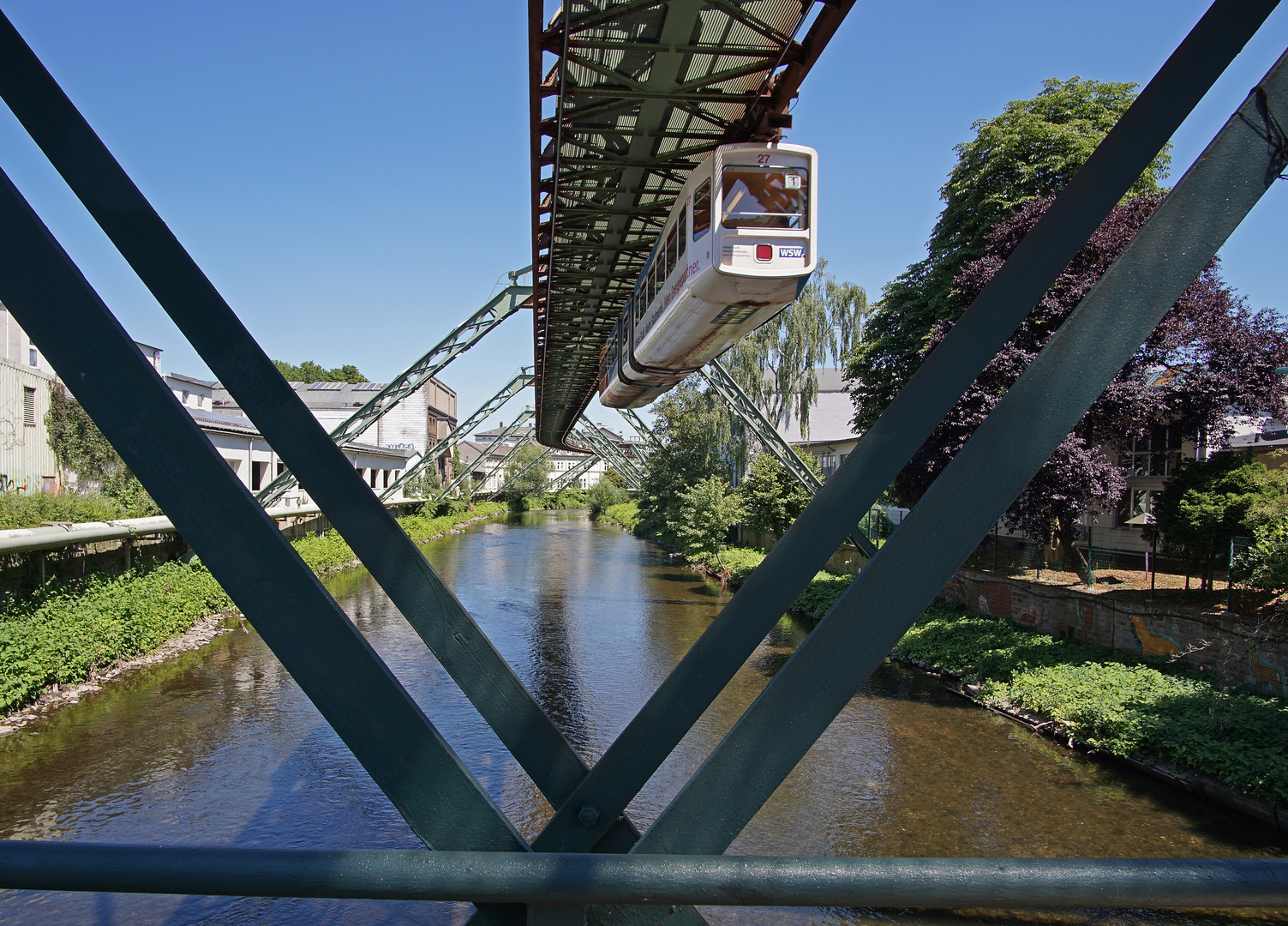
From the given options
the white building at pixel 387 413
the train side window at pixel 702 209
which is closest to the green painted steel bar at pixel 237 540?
the train side window at pixel 702 209

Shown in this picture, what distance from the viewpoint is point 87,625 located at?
52.3 feet

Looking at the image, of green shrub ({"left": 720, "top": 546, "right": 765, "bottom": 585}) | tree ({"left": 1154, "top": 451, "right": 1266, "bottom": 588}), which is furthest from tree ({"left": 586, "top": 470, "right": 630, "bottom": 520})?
tree ({"left": 1154, "top": 451, "right": 1266, "bottom": 588})

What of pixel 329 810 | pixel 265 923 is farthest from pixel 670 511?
pixel 265 923

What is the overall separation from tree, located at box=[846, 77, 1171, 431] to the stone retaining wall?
553cm

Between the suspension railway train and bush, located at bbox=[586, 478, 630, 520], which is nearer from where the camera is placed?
the suspension railway train

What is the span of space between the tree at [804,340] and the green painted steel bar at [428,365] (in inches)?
340

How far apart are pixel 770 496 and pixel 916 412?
91.6ft

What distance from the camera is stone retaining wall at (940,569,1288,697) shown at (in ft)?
38.8

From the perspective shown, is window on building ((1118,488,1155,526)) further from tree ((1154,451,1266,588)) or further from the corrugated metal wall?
the corrugated metal wall

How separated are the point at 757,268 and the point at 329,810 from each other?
836 centimetres

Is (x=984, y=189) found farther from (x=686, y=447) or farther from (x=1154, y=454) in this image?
(x=686, y=447)

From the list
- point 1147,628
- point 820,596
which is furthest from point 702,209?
point 820,596

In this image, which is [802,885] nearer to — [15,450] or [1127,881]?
[1127,881]

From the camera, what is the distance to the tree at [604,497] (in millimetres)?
74750
